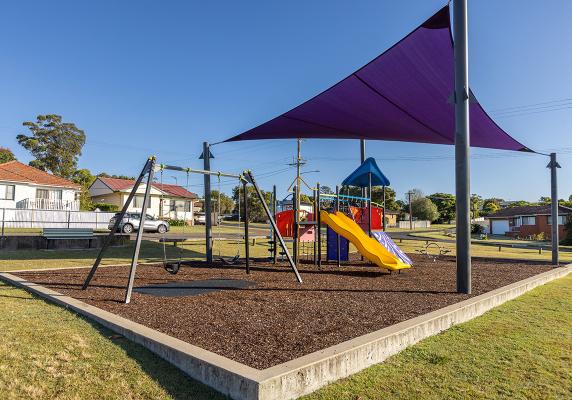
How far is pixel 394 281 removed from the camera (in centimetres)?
820

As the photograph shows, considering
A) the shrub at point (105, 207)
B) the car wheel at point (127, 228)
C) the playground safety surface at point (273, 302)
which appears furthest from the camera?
the shrub at point (105, 207)

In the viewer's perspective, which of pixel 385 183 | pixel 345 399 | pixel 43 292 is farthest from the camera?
pixel 385 183

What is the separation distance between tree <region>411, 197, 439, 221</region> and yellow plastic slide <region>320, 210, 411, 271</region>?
6571cm

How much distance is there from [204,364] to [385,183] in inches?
427

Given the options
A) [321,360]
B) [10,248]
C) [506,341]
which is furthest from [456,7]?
[10,248]

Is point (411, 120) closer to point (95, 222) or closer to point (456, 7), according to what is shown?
point (456, 7)

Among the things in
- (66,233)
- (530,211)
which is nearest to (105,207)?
(66,233)

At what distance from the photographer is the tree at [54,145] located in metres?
42.0

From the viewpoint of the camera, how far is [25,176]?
30.1 metres

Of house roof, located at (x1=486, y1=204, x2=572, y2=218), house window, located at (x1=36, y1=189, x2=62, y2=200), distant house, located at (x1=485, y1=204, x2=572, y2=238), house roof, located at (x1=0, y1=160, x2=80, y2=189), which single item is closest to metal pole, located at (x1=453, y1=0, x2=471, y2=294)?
house roof, located at (x1=0, y1=160, x2=80, y2=189)

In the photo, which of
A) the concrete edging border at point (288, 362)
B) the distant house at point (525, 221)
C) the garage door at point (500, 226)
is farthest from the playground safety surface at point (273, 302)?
the garage door at point (500, 226)

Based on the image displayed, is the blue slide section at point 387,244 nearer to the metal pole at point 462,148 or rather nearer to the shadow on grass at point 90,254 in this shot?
the metal pole at point 462,148

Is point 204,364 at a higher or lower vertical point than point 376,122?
lower

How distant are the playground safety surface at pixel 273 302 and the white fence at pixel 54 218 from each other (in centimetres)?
1844
